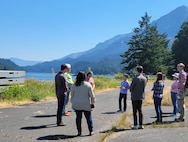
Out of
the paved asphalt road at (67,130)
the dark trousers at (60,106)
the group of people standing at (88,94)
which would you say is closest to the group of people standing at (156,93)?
Answer: the group of people standing at (88,94)

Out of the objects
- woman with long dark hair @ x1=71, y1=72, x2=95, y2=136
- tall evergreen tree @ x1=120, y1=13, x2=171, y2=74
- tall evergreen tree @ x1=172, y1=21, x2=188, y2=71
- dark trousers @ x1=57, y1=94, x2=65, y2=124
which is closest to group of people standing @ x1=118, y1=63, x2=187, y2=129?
woman with long dark hair @ x1=71, y1=72, x2=95, y2=136

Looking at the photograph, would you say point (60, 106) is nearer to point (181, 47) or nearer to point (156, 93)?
point (156, 93)

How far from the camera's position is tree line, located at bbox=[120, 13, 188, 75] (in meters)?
68.2

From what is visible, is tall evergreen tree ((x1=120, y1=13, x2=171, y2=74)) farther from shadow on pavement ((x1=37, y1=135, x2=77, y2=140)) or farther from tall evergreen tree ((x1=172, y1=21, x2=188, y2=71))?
shadow on pavement ((x1=37, y1=135, x2=77, y2=140))

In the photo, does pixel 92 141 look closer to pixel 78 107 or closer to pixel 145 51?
pixel 78 107

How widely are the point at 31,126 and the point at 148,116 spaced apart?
15.4ft

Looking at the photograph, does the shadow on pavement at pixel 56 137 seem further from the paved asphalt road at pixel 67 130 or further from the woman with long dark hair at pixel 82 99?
the woman with long dark hair at pixel 82 99

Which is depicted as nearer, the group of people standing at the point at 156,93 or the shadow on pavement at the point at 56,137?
the shadow on pavement at the point at 56,137

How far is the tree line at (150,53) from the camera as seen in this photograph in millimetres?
68250

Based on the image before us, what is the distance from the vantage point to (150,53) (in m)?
68.9

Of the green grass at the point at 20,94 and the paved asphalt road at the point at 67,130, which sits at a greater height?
the green grass at the point at 20,94

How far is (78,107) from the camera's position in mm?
9406

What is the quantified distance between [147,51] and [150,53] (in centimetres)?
72

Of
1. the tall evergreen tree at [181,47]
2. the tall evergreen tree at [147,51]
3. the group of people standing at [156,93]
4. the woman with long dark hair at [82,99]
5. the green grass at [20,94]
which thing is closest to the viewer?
the woman with long dark hair at [82,99]
